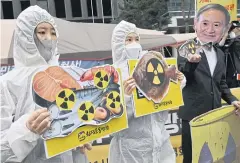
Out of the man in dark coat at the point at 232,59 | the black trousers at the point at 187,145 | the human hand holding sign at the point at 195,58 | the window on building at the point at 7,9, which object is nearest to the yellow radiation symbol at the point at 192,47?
the human hand holding sign at the point at 195,58

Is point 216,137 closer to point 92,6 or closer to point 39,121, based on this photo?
point 39,121

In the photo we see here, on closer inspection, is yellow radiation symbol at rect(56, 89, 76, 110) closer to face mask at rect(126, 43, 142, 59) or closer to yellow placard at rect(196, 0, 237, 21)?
face mask at rect(126, 43, 142, 59)

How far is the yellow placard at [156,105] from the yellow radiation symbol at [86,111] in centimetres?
53

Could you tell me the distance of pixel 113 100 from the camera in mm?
1996

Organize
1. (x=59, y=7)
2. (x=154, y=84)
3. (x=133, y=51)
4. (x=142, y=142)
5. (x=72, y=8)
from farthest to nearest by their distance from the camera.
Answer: (x=72, y=8) → (x=59, y=7) → (x=133, y=51) → (x=142, y=142) → (x=154, y=84)

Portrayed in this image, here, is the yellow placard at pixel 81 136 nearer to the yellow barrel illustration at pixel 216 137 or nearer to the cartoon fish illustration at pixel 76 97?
the cartoon fish illustration at pixel 76 97

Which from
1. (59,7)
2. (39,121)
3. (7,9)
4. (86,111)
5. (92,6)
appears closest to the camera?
(39,121)

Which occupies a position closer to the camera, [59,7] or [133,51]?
[133,51]

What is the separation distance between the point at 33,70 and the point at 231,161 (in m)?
1.55

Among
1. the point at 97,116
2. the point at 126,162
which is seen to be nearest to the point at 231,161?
the point at 126,162

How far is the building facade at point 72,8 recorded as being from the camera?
1206 inches

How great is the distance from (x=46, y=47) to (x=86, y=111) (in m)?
0.44

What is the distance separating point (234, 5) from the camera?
3.85 m

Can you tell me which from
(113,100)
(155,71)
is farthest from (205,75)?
(113,100)
